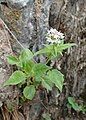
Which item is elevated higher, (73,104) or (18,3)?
(18,3)

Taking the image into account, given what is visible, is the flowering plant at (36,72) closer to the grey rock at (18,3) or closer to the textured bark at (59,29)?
the textured bark at (59,29)

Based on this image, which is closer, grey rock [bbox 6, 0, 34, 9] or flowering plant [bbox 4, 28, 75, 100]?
flowering plant [bbox 4, 28, 75, 100]

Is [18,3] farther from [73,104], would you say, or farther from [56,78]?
[73,104]

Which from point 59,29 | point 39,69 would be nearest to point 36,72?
point 39,69

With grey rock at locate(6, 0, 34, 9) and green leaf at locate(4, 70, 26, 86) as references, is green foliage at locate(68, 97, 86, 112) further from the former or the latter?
grey rock at locate(6, 0, 34, 9)

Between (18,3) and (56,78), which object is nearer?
(56,78)

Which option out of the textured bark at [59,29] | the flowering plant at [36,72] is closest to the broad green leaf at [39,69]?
the flowering plant at [36,72]

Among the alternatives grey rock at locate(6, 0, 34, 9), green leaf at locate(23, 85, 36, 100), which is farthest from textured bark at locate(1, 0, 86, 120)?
green leaf at locate(23, 85, 36, 100)

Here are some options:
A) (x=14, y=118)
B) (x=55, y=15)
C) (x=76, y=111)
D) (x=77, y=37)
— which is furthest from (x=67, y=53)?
(x=14, y=118)

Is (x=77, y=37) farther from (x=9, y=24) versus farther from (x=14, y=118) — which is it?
(x=14, y=118)
